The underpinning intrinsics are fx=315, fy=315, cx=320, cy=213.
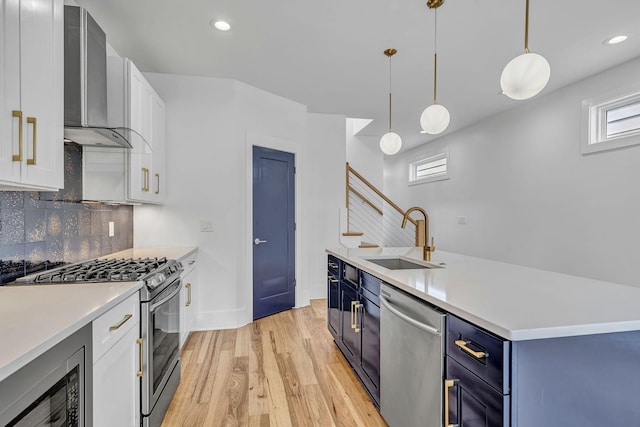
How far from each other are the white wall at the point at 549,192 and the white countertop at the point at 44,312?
4.44 metres

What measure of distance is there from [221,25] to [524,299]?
2842 mm

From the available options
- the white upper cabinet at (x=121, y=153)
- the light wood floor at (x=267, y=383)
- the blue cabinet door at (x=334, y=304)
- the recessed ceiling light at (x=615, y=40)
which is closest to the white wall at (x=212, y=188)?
the light wood floor at (x=267, y=383)

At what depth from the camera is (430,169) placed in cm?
706

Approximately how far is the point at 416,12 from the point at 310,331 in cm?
315

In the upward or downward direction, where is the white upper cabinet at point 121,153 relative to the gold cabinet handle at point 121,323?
upward

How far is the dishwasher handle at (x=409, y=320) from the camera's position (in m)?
1.32

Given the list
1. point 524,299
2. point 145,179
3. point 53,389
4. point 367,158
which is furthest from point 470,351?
point 367,158

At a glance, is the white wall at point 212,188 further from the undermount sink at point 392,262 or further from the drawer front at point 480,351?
the drawer front at point 480,351

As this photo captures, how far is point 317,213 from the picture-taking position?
4.78m

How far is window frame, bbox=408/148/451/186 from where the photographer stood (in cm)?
626

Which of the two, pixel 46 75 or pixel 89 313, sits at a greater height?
pixel 46 75

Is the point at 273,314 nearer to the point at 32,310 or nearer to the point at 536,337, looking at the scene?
the point at 32,310

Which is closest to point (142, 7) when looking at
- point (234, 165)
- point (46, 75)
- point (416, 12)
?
point (46, 75)

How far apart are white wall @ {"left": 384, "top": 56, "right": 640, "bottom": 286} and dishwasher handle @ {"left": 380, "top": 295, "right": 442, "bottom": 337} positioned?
3.07m
